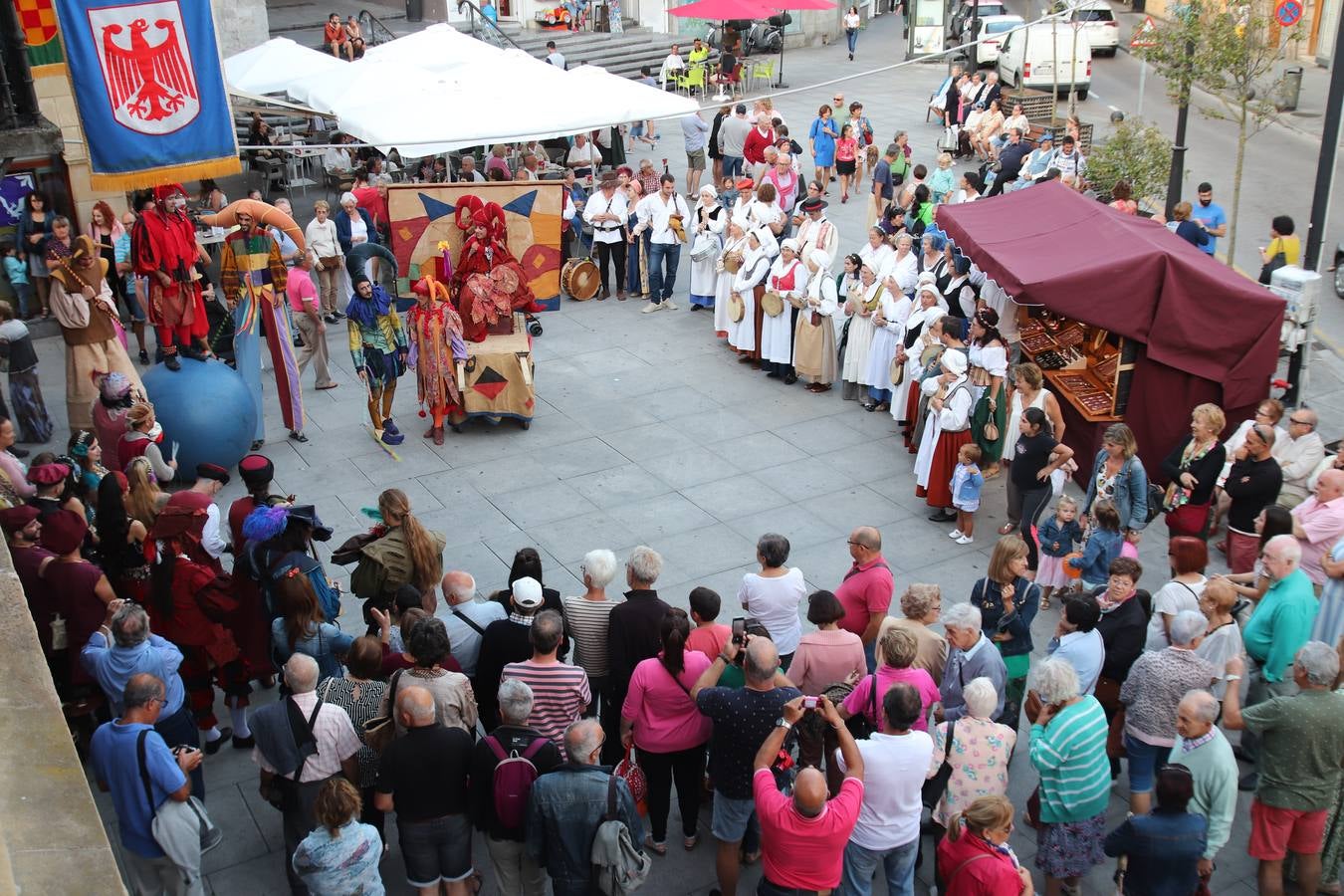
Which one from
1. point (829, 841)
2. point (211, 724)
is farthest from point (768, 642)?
point (211, 724)

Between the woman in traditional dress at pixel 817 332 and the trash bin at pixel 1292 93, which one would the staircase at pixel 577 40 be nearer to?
the trash bin at pixel 1292 93

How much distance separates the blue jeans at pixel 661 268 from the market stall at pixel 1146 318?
4.88 m

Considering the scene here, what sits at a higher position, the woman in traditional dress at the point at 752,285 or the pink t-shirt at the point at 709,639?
the pink t-shirt at the point at 709,639

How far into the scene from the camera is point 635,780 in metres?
6.64

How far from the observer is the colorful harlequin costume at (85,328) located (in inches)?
437

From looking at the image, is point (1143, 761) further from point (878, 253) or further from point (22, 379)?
point (22, 379)

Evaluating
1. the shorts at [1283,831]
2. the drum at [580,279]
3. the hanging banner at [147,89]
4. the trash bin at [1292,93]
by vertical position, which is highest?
the hanging banner at [147,89]

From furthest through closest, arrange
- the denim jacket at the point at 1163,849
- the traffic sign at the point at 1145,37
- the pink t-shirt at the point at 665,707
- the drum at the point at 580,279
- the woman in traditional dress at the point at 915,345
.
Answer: the traffic sign at the point at 1145,37 → the drum at the point at 580,279 → the woman in traditional dress at the point at 915,345 → the pink t-shirt at the point at 665,707 → the denim jacket at the point at 1163,849

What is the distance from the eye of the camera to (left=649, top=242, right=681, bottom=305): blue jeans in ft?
51.0

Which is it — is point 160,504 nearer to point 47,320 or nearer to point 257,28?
point 47,320

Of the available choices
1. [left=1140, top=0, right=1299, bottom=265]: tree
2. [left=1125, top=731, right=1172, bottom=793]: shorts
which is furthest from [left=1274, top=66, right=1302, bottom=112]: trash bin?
[left=1125, top=731, right=1172, bottom=793]: shorts

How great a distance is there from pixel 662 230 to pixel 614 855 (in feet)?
34.8

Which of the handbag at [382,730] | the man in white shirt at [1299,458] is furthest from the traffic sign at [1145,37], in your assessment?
the handbag at [382,730]

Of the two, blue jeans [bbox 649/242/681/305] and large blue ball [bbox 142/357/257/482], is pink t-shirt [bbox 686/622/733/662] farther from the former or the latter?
blue jeans [bbox 649/242/681/305]
